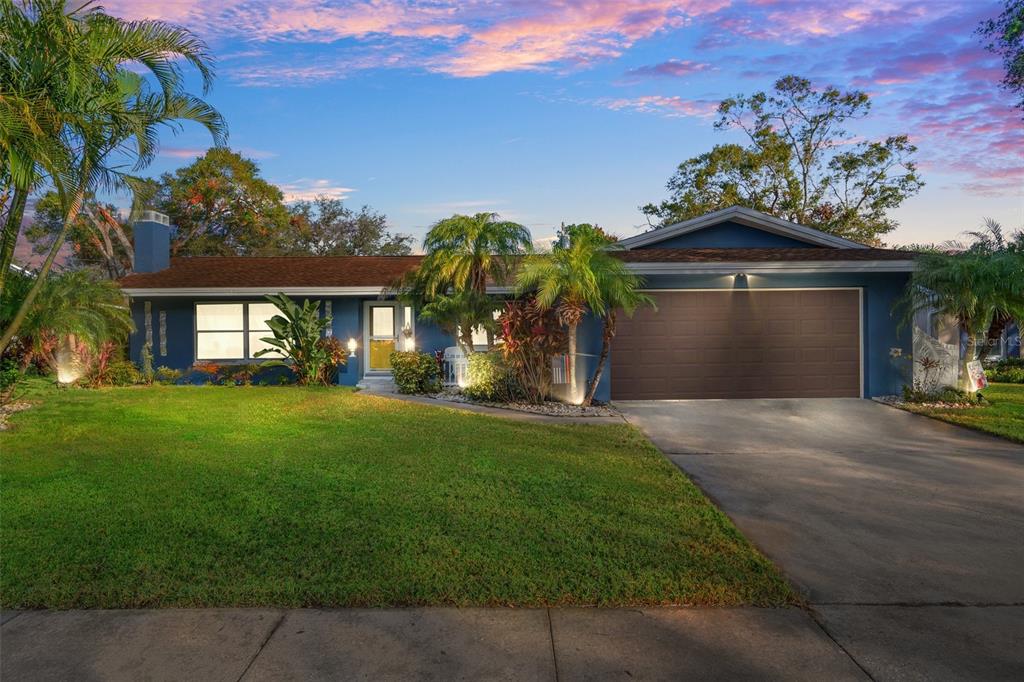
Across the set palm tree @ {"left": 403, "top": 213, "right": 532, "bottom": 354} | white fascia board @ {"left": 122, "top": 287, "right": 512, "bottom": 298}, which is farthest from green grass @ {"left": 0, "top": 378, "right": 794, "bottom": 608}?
white fascia board @ {"left": 122, "top": 287, "right": 512, "bottom": 298}

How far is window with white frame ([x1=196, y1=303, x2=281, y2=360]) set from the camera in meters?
17.9

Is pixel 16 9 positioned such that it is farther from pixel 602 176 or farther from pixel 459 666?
pixel 602 176

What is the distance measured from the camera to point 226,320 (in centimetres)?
1794

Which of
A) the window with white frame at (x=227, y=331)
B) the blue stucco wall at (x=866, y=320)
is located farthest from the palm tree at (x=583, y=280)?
the window with white frame at (x=227, y=331)

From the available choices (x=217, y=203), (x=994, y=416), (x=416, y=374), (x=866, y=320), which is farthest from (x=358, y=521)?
(x=217, y=203)

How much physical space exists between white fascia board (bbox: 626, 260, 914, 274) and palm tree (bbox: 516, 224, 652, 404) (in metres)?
0.65

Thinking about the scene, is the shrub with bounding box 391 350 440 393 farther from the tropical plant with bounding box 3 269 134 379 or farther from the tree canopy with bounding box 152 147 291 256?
the tree canopy with bounding box 152 147 291 256

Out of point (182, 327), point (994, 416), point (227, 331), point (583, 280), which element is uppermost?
point (583, 280)

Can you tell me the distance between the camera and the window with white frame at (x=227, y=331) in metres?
17.9

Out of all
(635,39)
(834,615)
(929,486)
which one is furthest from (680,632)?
(635,39)

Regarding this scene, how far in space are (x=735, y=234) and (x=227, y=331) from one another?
12677 millimetres

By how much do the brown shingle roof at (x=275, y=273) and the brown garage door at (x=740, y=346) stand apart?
6.45m

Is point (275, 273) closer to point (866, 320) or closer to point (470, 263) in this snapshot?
point (470, 263)

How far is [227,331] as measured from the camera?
1789cm
